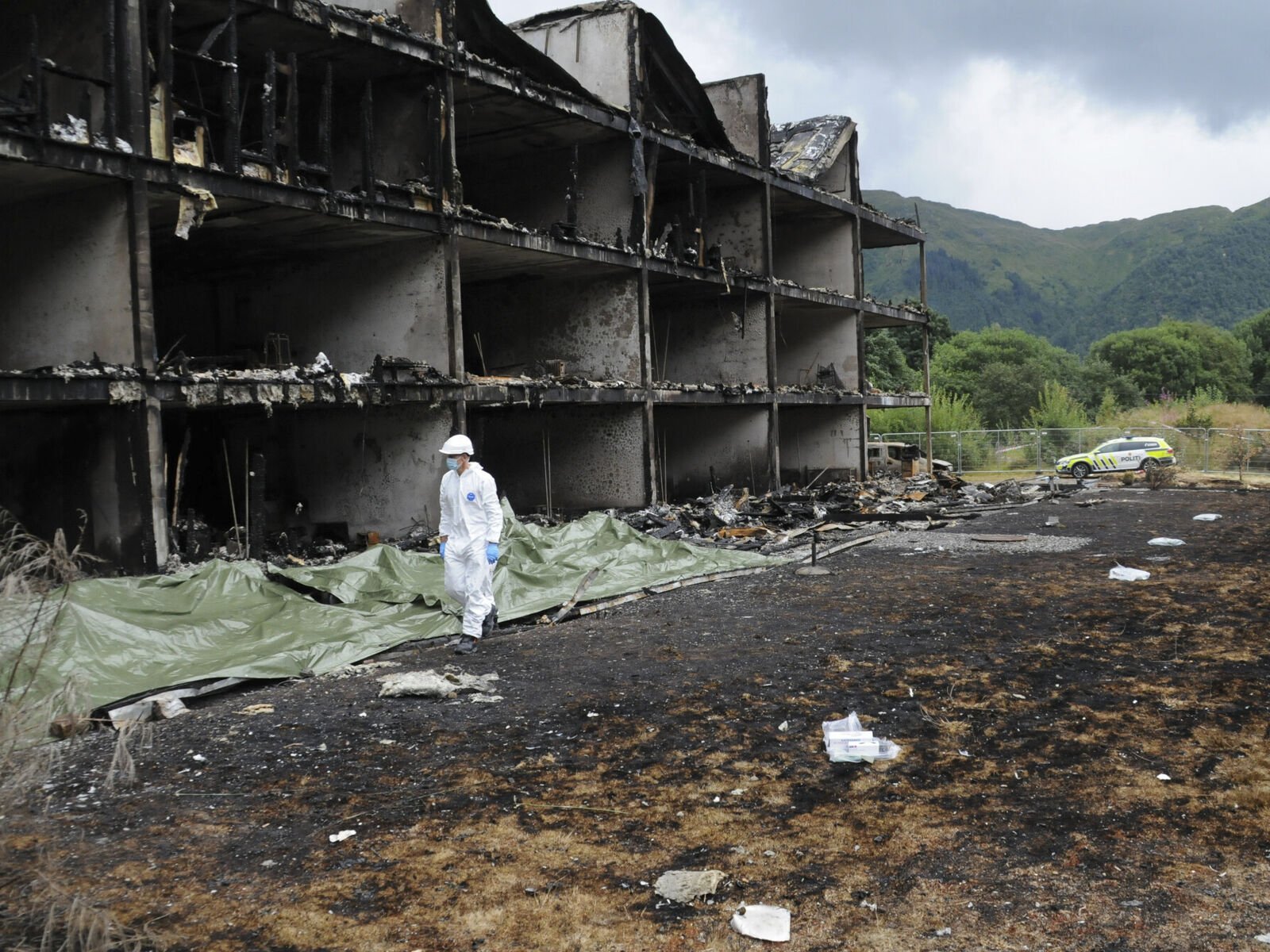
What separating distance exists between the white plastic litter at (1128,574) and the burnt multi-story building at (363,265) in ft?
27.7

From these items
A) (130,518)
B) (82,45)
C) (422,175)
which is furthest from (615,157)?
(130,518)

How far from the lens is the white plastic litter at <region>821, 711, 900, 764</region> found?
5.54m

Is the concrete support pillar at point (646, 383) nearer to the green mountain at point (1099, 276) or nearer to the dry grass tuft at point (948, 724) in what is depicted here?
the dry grass tuft at point (948, 724)

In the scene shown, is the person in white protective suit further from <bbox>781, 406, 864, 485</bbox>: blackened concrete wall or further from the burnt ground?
<bbox>781, 406, 864, 485</bbox>: blackened concrete wall

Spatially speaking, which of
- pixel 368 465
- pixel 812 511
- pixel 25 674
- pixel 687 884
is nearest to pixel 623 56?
pixel 812 511

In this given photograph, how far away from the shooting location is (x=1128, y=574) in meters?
11.9

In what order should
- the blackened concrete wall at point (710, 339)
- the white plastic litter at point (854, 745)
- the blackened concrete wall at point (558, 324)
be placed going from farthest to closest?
the blackened concrete wall at point (710, 339) → the blackened concrete wall at point (558, 324) → the white plastic litter at point (854, 745)

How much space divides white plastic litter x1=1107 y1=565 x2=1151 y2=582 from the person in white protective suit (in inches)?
283

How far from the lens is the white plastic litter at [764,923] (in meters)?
3.63

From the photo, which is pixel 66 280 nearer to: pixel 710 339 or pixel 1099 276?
pixel 710 339

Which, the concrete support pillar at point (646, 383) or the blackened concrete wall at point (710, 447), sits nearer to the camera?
the concrete support pillar at point (646, 383)

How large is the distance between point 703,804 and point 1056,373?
76493 mm

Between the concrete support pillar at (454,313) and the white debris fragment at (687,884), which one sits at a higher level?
the concrete support pillar at (454,313)

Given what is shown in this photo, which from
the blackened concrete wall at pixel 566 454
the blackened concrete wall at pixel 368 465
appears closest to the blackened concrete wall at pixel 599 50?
the blackened concrete wall at pixel 566 454
